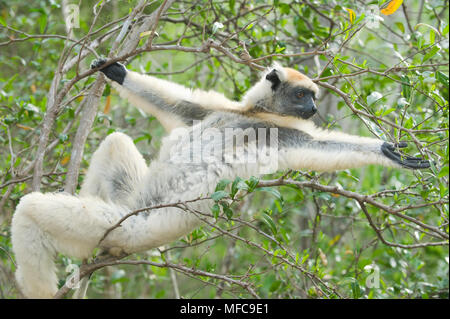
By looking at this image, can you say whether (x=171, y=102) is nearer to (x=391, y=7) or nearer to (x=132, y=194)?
(x=132, y=194)

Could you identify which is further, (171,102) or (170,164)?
(171,102)

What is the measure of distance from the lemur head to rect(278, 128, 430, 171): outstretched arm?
496 mm

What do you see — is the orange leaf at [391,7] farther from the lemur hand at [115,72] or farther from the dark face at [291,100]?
the lemur hand at [115,72]

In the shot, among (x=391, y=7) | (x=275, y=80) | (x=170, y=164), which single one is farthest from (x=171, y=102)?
(x=391, y=7)

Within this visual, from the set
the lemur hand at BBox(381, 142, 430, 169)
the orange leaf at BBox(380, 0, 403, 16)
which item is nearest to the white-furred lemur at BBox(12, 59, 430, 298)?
the lemur hand at BBox(381, 142, 430, 169)

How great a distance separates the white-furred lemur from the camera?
413 centimetres

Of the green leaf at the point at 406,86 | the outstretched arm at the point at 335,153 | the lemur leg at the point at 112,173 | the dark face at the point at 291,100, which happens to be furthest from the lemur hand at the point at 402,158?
the lemur leg at the point at 112,173

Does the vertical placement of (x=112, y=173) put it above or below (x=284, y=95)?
below

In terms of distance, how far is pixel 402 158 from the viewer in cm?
419

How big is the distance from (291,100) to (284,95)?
0.09m

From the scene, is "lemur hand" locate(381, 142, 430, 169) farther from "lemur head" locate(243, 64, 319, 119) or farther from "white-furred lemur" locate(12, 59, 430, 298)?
"lemur head" locate(243, 64, 319, 119)

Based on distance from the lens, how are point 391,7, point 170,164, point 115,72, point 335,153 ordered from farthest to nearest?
point 115,72
point 170,164
point 335,153
point 391,7

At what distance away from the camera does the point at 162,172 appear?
184 inches

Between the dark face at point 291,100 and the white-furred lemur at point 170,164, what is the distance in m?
0.01
